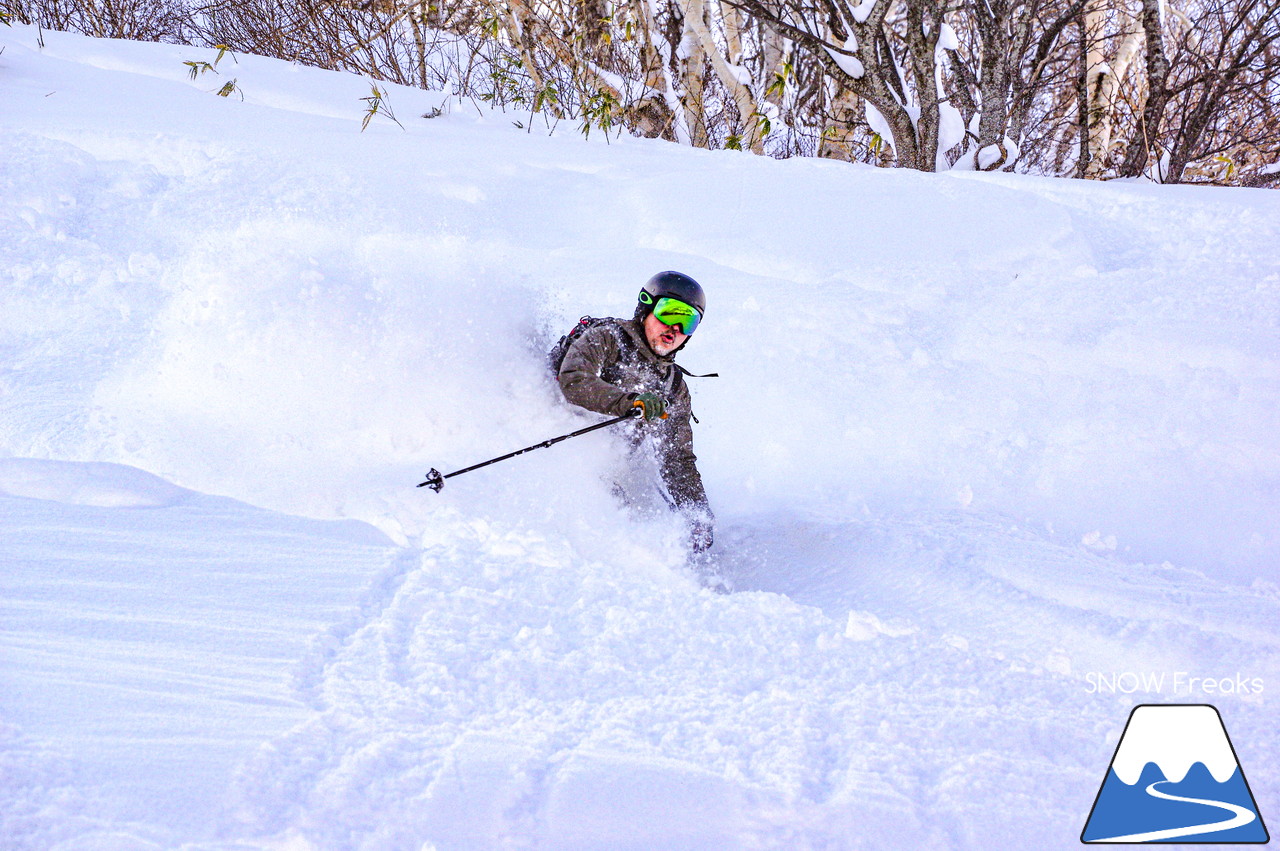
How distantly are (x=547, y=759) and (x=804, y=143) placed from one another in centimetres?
930

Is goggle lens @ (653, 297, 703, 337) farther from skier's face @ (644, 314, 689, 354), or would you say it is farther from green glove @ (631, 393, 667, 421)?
green glove @ (631, 393, 667, 421)

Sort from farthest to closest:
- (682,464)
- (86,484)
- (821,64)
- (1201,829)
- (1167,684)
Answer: (821,64) → (682,464) → (86,484) → (1167,684) → (1201,829)

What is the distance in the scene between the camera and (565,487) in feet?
11.3

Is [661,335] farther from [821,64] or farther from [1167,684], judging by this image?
[821,64]

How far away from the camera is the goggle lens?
3.29 meters

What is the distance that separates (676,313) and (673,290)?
0.09m

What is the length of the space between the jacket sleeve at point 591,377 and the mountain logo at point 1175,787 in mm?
1985

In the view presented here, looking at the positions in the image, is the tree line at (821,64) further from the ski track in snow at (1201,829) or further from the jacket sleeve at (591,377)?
the ski track in snow at (1201,829)

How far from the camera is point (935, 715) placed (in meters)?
1.82

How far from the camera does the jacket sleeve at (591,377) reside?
321 cm

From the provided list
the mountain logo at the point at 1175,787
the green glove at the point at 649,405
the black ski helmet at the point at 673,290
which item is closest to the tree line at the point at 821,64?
the black ski helmet at the point at 673,290

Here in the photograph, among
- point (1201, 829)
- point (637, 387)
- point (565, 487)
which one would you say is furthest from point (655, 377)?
point (1201, 829)

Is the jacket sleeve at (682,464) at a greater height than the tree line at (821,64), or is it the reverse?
the tree line at (821,64)

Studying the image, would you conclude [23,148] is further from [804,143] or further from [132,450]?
[804,143]
